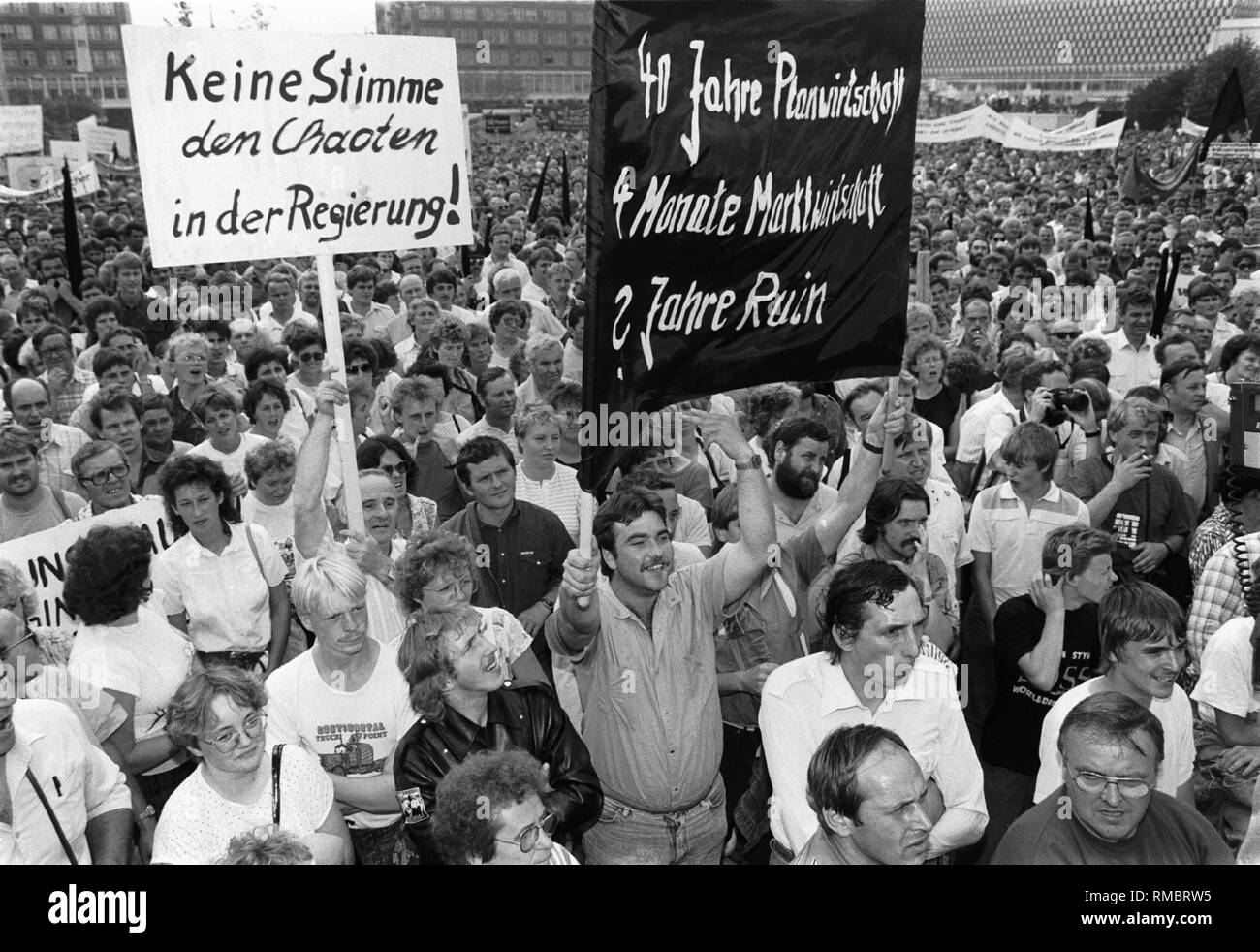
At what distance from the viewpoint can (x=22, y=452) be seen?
5906mm

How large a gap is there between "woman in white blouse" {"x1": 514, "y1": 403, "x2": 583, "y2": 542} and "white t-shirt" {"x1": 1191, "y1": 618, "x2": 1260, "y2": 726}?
2.77 m

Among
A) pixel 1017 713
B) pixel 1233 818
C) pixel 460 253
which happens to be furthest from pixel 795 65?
pixel 460 253

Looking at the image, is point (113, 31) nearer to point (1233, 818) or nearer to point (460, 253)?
point (460, 253)

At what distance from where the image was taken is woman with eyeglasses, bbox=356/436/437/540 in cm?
579

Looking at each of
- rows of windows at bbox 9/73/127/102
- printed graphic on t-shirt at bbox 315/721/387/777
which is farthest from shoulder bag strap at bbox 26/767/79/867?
rows of windows at bbox 9/73/127/102

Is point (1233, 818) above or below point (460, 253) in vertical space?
below

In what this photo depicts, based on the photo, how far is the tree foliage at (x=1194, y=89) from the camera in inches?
2276

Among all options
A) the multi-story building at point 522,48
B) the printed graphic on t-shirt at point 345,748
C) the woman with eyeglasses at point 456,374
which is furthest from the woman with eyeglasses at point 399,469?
the multi-story building at point 522,48

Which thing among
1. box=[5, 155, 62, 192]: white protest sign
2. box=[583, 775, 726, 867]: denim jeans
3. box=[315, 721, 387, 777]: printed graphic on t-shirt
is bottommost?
box=[583, 775, 726, 867]: denim jeans

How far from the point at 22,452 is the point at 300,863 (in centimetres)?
362

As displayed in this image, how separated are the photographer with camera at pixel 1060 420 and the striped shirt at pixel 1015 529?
89 cm

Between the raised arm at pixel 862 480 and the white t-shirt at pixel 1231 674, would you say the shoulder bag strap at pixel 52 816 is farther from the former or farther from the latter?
the white t-shirt at pixel 1231 674

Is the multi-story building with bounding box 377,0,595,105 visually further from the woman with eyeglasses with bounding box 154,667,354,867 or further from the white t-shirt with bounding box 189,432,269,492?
the woman with eyeglasses with bounding box 154,667,354,867

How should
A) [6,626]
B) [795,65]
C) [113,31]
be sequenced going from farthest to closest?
[113,31]
[6,626]
[795,65]
